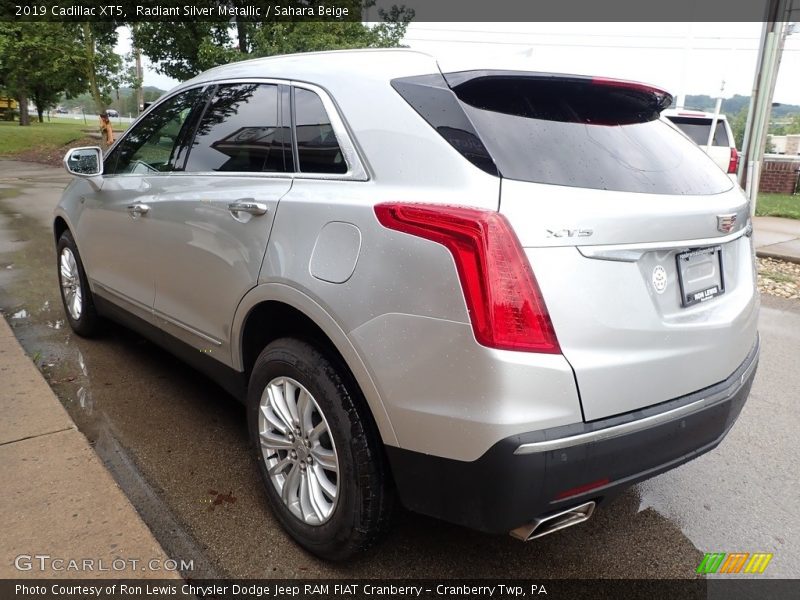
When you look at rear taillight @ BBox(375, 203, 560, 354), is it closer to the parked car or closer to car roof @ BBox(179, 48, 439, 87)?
car roof @ BBox(179, 48, 439, 87)

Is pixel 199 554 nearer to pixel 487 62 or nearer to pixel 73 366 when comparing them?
pixel 487 62

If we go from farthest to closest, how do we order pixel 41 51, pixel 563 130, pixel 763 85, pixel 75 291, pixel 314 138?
pixel 41 51 < pixel 763 85 < pixel 75 291 < pixel 314 138 < pixel 563 130

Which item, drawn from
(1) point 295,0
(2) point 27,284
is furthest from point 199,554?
(1) point 295,0

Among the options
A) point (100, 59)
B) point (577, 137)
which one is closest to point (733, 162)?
point (577, 137)

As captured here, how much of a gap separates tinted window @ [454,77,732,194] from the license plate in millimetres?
224

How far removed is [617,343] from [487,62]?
1.03 meters

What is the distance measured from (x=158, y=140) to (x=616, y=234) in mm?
2683

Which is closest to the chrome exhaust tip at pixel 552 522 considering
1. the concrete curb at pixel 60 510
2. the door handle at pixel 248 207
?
the concrete curb at pixel 60 510

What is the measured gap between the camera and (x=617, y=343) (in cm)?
184

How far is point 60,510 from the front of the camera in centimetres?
255

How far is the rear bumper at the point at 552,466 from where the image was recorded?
5.73 ft

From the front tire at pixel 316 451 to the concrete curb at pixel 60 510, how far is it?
0.49m

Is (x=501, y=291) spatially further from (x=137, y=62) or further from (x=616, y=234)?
A: (x=137, y=62)

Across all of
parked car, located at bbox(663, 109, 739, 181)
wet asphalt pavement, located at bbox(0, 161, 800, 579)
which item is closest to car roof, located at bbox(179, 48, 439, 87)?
wet asphalt pavement, located at bbox(0, 161, 800, 579)
